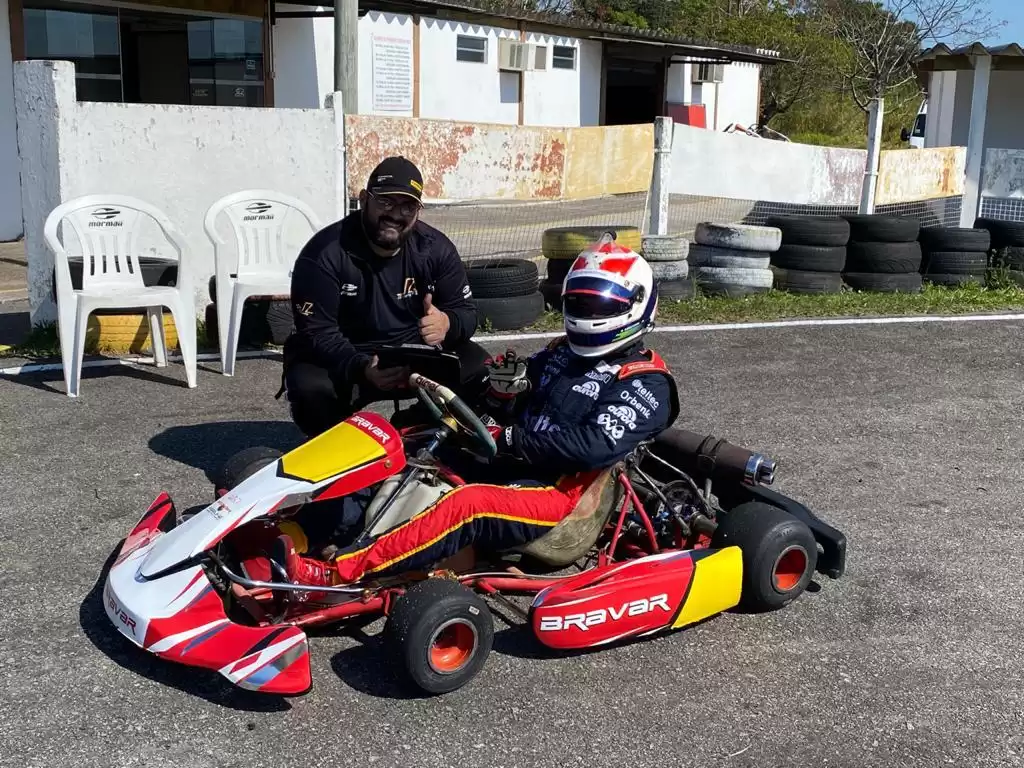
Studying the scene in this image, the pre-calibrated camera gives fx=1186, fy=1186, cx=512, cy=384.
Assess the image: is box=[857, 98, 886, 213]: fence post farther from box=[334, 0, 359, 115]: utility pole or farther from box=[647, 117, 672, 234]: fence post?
box=[334, 0, 359, 115]: utility pole

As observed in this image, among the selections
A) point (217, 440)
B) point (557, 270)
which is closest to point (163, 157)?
point (217, 440)

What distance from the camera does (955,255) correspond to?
32.6ft

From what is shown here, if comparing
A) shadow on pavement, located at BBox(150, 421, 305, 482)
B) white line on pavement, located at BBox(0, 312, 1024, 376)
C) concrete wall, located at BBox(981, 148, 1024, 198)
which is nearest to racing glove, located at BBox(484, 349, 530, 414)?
shadow on pavement, located at BBox(150, 421, 305, 482)

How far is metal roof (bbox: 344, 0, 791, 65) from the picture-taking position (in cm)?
1740

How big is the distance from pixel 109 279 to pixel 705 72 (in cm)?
2165

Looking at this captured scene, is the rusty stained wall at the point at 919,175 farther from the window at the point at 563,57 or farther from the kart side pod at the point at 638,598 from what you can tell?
the window at the point at 563,57

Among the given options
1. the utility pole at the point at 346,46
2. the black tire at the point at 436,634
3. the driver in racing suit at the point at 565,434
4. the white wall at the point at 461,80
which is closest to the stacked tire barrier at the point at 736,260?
the utility pole at the point at 346,46

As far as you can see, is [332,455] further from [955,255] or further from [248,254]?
[955,255]

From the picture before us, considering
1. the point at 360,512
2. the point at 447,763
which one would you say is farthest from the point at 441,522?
the point at 447,763

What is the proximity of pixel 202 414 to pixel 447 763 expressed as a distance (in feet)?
11.8

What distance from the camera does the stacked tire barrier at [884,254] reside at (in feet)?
31.8

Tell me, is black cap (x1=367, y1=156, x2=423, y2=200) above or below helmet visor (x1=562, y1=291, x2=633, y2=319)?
above

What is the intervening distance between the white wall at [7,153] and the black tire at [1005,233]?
10.0 meters

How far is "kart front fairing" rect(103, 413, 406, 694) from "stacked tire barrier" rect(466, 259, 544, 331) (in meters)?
4.29
